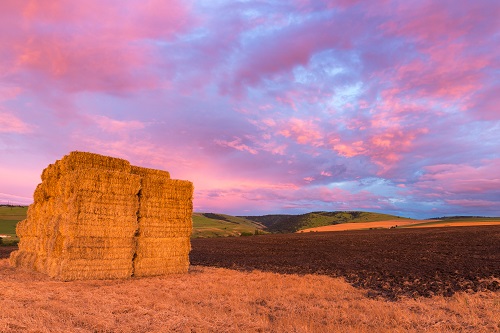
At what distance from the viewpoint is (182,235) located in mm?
18344

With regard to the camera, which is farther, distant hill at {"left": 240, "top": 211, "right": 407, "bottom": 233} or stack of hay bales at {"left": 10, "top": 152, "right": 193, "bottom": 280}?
distant hill at {"left": 240, "top": 211, "right": 407, "bottom": 233}

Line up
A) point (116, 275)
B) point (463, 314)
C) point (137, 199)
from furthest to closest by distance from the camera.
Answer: point (137, 199) < point (116, 275) < point (463, 314)

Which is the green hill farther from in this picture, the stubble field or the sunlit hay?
the stubble field

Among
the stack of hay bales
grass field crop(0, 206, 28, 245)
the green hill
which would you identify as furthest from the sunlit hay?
the green hill

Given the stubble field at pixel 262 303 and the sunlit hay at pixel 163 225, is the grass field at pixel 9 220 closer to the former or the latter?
the sunlit hay at pixel 163 225

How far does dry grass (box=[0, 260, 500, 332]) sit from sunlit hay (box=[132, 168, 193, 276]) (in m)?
2.65

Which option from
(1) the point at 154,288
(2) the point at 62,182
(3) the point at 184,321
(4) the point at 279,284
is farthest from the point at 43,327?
(2) the point at 62,182

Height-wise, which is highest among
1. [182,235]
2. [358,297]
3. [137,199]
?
[137,199]

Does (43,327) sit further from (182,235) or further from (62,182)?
(182,235)

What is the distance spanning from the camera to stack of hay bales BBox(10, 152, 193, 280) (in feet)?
47.6

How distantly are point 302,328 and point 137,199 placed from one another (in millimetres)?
11016

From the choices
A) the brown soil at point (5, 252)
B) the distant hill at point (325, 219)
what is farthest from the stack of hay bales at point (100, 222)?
the distant hill at point (325, 219)

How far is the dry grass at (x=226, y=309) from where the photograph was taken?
770 centimetres

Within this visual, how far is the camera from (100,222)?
15.1 m
